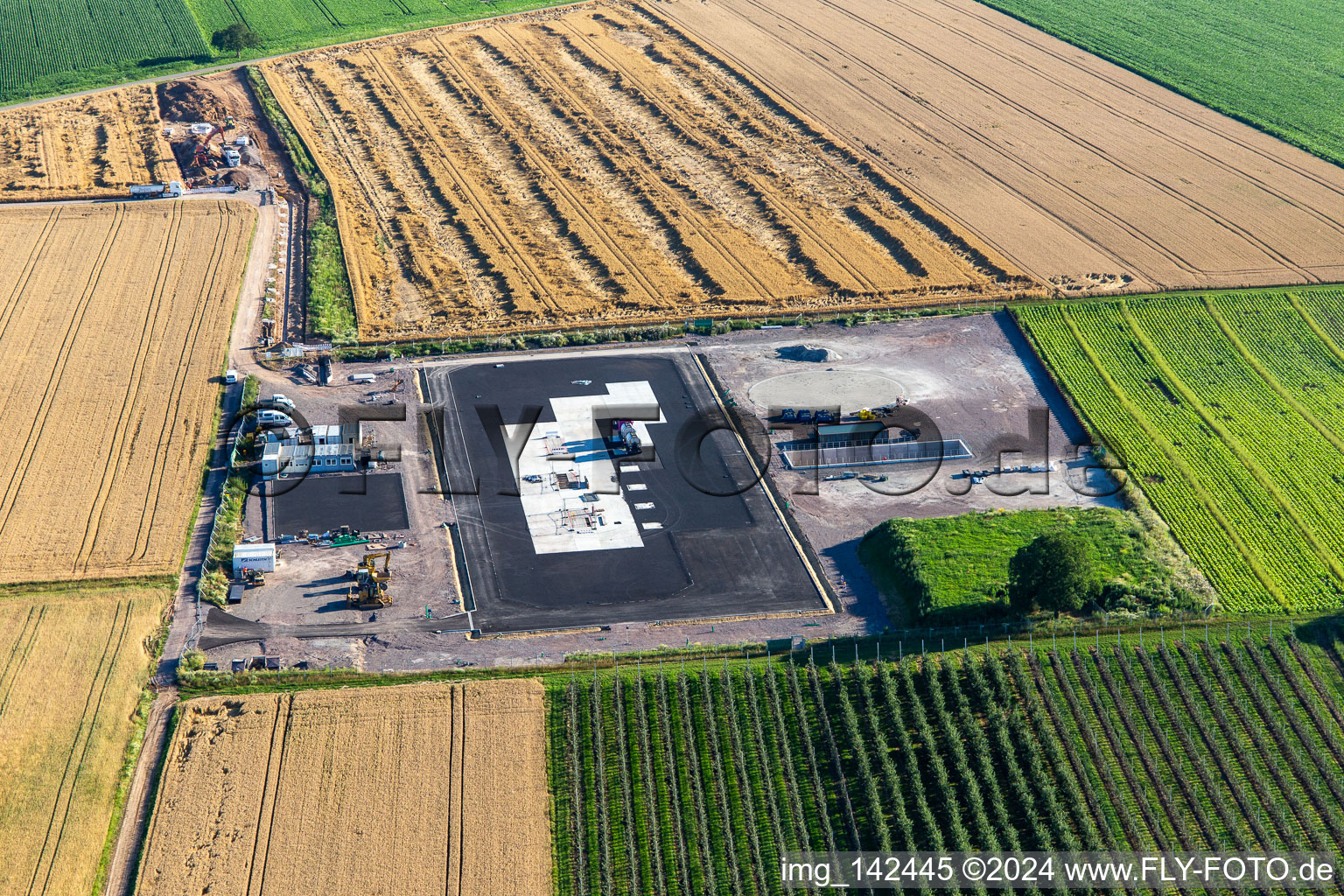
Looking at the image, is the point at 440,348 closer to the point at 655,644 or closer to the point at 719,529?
the point at 719,529

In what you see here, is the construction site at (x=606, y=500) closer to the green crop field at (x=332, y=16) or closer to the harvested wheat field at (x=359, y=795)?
the harvested wheat field at (x=359, y=795)

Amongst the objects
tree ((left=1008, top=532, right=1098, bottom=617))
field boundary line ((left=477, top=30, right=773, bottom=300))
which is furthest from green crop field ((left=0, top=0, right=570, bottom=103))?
tree ((left=1008, top=532, right=1098, bottom=617))

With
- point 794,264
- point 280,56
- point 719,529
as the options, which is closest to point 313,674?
point 719,529

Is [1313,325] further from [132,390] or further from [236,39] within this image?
[236,39]

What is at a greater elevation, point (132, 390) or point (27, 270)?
point (27, 270)

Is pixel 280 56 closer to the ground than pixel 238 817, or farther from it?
farther from it

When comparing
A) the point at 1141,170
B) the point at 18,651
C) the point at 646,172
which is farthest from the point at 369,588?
the point at 1141,170

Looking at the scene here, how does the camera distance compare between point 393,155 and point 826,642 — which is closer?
point 826,642
